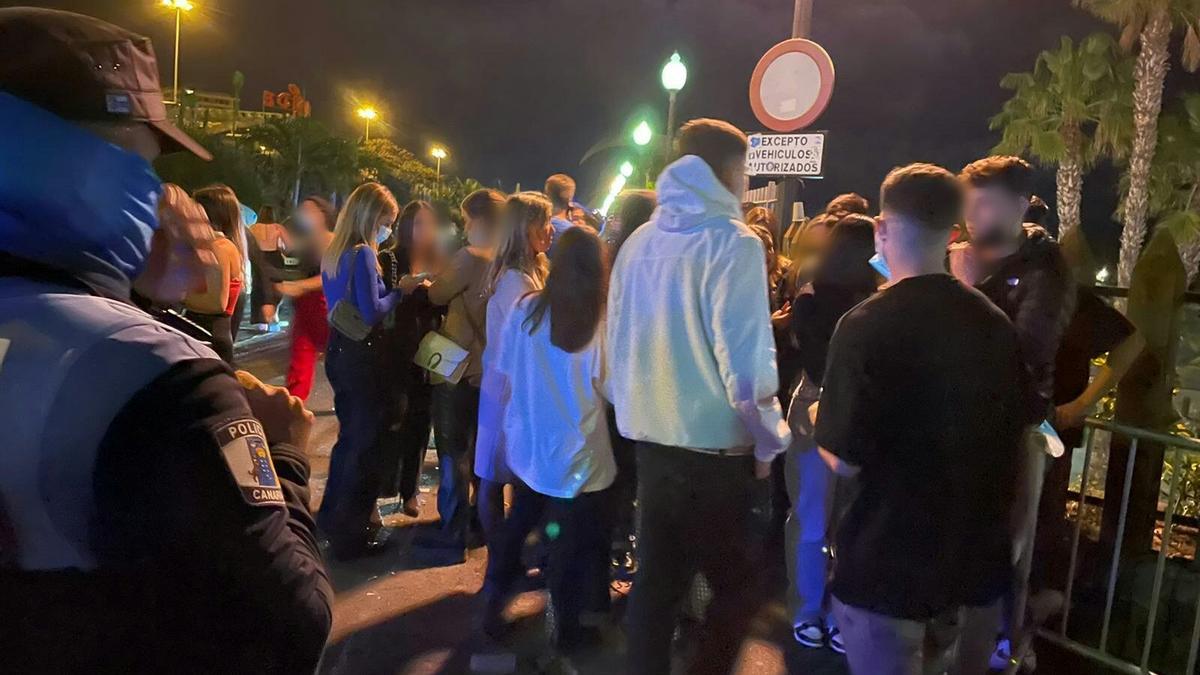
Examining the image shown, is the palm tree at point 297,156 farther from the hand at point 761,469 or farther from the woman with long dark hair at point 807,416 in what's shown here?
the hand at point 761,469

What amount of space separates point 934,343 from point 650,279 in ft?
3.41

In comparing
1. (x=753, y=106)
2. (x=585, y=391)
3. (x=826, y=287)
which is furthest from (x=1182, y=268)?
(x=753, y=106)

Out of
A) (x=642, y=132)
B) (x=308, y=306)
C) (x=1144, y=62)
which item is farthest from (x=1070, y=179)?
(x=308, y=306)

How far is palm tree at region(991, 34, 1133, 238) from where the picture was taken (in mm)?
21031

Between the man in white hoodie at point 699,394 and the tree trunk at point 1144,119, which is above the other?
the tree trunk at point 1144,119

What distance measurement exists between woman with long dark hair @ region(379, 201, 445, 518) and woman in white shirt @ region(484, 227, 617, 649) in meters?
1.40

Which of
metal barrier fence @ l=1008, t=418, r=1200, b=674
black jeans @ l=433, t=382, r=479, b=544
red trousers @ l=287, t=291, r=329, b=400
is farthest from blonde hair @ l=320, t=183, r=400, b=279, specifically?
metal barrier fence @ l=1008, t=418, r=1200, b=674

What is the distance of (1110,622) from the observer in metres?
3.84

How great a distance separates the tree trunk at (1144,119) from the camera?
62.0 ft

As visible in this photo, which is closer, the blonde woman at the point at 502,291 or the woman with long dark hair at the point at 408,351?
the blonde woman at the point at 502,291

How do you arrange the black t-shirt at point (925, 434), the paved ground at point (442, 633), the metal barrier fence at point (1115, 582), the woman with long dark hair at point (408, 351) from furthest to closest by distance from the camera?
the woman with long dark hair at point (408, 351), the paved ground at point (442, 633), the metal barrier fence at point (1115, 582), the black t-shirt at point (925, 434)

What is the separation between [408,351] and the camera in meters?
4.92

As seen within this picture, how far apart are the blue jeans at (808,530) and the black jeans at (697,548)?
104 cm

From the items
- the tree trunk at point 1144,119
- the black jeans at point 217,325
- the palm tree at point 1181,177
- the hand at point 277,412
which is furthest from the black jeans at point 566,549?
the palm tree at point 1181,177
